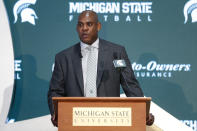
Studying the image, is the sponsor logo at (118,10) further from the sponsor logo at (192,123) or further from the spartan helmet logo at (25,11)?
the sponsor logo at (192,123)

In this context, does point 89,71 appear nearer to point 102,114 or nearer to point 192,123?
point 102,114

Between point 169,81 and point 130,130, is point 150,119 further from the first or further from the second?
point 169,81

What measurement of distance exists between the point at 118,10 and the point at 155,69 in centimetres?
84

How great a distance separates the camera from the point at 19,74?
4.16 meters

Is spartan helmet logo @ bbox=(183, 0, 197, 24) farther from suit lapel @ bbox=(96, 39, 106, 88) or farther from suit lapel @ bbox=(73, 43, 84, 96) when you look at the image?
suit lapel @ bbox=(73, 43, 84, 96)

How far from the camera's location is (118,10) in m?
4.14

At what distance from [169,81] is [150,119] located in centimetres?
206

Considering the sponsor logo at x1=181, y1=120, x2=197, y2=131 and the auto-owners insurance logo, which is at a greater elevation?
the auto-owners insurance logo

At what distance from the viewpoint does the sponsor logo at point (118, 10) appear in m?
4.12

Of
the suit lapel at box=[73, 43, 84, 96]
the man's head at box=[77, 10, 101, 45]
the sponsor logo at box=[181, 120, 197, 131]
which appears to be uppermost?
the man's head at box=[77, 10, 101, 45]

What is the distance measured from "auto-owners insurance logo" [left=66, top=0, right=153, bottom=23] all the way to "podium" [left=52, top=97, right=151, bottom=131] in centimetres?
239

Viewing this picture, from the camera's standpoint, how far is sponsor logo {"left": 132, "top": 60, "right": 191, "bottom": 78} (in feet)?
13.6

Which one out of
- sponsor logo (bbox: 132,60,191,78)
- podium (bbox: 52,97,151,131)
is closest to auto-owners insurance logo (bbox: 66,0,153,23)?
sponsor logo (bbox: 132,60,191,78)

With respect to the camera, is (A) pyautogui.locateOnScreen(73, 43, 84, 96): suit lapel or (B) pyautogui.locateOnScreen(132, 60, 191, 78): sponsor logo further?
(B) pyautogui.locateOnScreen(132, 60, 191, 78): sponsor logo
